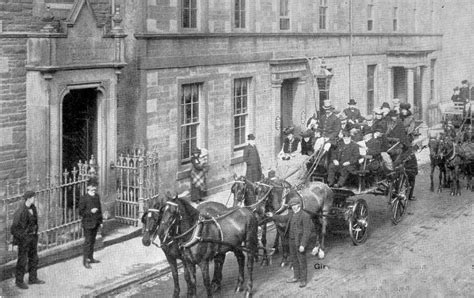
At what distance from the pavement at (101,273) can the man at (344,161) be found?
3771 mm

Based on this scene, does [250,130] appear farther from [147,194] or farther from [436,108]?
[436,108]

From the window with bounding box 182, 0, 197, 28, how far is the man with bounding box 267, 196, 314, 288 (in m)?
7.80

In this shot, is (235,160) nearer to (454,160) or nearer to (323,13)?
(454,160)

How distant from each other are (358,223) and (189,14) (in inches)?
289

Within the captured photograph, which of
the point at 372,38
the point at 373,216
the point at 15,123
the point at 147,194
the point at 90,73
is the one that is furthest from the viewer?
the point at 372,38

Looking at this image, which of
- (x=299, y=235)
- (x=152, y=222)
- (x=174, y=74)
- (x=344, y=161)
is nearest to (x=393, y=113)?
(x=344, y=161)

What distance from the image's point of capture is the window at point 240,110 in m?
19.4

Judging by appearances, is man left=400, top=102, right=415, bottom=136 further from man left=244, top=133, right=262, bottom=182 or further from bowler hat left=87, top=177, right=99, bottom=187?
bowler hat left=87, top=177, right=99, bottom=187

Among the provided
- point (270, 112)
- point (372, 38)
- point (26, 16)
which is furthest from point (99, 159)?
point (372, 38)

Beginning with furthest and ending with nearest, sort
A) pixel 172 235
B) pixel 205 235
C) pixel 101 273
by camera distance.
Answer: pixel 101 273 < pixel 205 235 < pixel 172 235

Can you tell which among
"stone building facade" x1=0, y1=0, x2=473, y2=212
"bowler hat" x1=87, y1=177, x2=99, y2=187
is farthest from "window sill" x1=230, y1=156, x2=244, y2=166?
"bowler hat" x1=87, y1=177, x2=99, y2=187

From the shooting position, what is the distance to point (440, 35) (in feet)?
116

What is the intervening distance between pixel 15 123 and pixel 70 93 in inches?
74.2

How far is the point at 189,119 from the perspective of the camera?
1739cm
